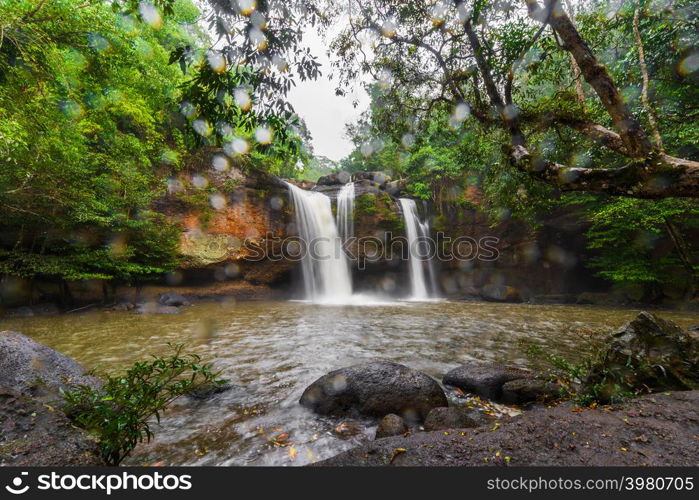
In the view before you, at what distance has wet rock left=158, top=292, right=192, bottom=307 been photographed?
13.5 metres

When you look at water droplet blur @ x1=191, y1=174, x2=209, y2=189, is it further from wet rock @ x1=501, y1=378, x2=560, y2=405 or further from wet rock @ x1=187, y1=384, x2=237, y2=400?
wet rock @ x1=501, y1=378, x2=560, y2=405

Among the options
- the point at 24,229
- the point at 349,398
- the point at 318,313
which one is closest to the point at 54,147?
the point at 24,229

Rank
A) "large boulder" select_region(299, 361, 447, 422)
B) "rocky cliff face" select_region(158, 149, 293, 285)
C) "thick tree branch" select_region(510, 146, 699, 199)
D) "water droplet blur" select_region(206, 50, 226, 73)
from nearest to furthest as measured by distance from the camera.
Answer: "thick tree branch" select_region(510, 146, 699, 199) < "water droplet blur" select_region(206, 50, 226, 73) < "large boulder" select_region(299, 361, 447, 422) < "rocky cliff face" select_region(158, 149, 293, 285)

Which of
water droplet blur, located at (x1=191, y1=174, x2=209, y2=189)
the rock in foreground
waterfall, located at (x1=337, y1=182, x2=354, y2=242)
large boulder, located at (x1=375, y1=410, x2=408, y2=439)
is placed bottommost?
large boulder, located at (x1=375, y1=410, x2=408, y2=439)

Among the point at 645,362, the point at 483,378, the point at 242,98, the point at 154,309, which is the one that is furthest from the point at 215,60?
the point at 154,309

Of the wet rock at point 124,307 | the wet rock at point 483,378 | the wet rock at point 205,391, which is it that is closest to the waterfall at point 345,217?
the wet rock at point 124,307

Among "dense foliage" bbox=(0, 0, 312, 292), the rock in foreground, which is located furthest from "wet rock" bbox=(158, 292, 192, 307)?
the rock in foreground

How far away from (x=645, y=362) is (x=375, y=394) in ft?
10.8

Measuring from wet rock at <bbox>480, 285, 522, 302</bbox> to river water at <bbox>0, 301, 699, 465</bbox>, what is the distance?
3853 mm

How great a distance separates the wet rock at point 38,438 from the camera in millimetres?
2020

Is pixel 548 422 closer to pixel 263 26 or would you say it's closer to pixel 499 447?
pixel 499 447

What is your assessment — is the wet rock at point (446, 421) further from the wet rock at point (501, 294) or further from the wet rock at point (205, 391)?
the wet rock at point (501, 294)

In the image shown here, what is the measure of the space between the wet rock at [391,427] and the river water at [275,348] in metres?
0.24

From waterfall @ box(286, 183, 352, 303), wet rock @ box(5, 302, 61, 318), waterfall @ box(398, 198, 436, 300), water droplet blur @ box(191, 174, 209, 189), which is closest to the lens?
wet rock @ box(5, 302, 61, 318)
